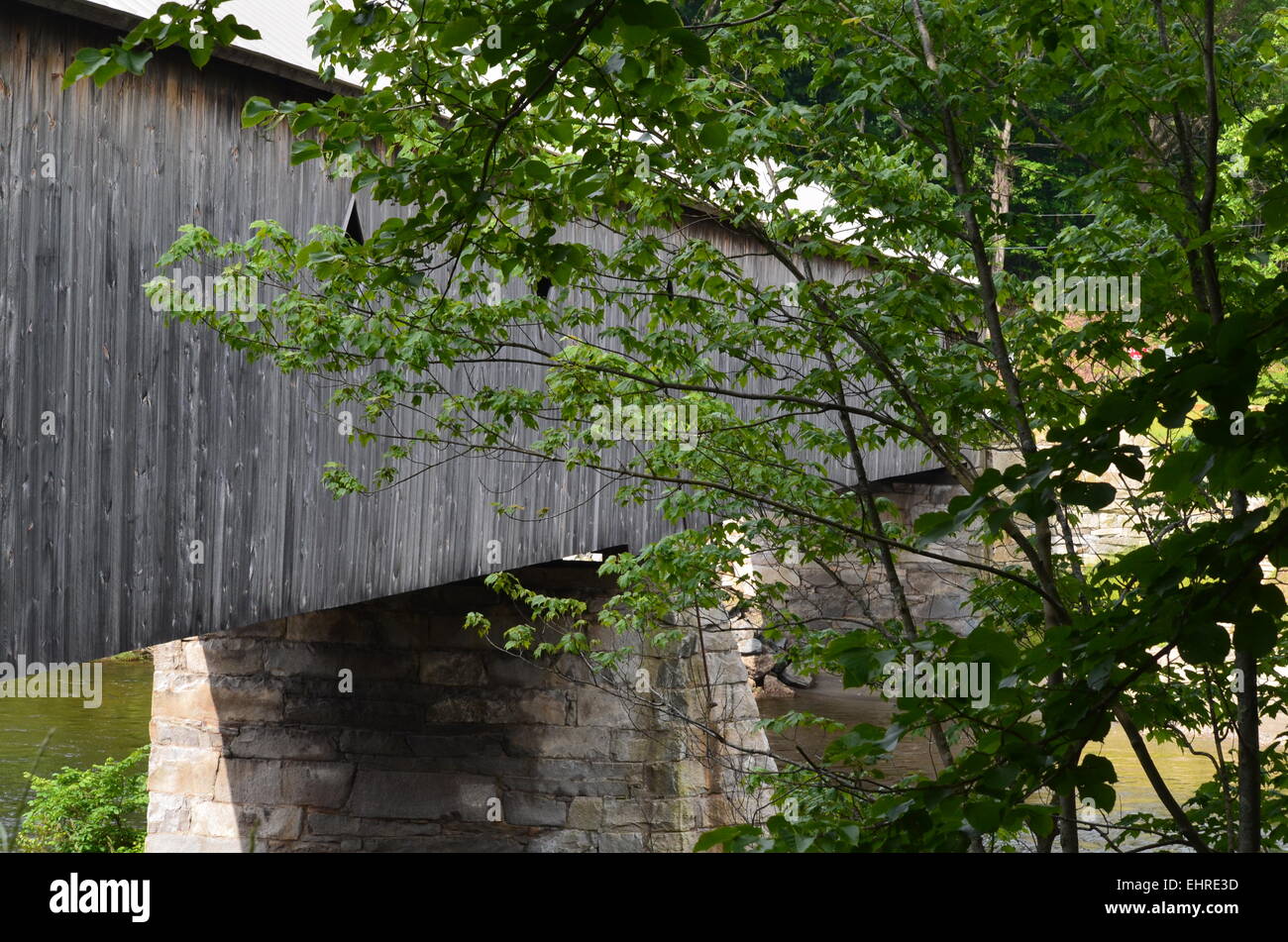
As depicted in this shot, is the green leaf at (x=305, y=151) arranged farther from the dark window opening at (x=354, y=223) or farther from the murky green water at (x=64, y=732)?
the murky green water at (x=64, y=732)

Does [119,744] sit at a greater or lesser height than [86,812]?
greater

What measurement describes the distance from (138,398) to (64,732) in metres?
8.24

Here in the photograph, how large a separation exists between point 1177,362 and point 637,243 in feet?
8.59

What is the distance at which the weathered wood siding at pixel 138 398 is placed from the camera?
4.95 meters

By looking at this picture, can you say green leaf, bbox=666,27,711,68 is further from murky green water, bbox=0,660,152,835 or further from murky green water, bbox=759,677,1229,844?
murky green water, bbox=0,660,152,835

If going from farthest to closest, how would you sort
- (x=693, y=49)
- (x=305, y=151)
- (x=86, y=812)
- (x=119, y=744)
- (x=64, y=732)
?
(x=64, y=732)
(x=119, y=744)
(x=86, y=812)
(x=305, y=151)
(x=693, y=49)

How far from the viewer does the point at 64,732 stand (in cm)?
1217

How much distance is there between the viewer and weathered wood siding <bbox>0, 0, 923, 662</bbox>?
4.95m

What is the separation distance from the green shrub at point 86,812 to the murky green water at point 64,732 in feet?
1.17

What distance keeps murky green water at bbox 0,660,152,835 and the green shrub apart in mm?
358

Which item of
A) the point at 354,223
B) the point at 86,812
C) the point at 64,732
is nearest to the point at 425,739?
the point at 86,812

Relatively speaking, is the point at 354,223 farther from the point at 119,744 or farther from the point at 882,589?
the point at 882,589

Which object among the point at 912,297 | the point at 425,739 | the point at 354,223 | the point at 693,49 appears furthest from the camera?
the point at 425,739

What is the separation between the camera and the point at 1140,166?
3334mm
